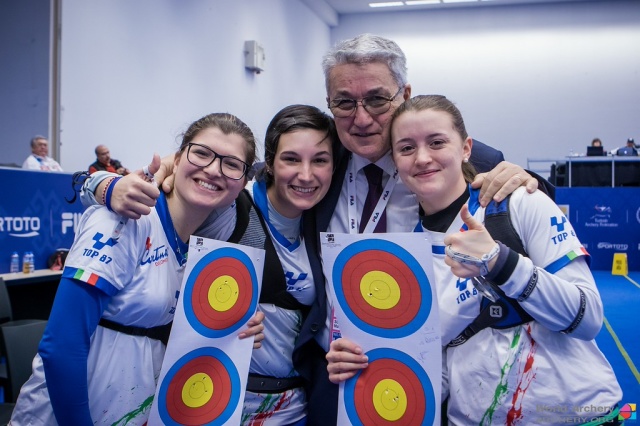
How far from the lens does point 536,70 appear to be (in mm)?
16578

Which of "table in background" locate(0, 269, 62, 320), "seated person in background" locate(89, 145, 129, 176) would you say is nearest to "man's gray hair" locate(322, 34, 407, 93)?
"table in background" locate(0, 269, 62, 320)

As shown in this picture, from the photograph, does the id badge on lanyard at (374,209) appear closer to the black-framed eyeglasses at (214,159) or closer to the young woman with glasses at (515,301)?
the young woman with glasses at (515,301)

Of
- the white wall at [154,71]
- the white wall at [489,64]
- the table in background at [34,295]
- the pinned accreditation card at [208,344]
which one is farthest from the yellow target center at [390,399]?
the white wall at [489,64]

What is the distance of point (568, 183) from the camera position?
1197cm

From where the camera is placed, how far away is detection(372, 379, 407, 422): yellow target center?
156cm

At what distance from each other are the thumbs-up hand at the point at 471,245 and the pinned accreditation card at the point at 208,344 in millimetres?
683

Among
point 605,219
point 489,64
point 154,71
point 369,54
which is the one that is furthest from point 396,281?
point 489,64

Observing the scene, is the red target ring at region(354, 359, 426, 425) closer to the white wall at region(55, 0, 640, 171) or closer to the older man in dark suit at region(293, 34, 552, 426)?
the older man in dark suit at region(293, 34, 552, 426)

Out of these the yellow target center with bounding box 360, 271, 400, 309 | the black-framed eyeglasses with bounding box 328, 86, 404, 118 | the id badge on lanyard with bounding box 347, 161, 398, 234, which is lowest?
the yellow target center with bounding box 360, 271, 400, 309

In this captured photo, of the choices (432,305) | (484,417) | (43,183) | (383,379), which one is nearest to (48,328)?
(383,379)

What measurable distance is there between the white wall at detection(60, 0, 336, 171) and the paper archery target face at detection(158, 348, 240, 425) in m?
5.51

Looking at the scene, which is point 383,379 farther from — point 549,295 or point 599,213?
point 599,213

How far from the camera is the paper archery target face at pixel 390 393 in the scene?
153 cm

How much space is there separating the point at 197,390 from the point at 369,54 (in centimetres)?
127
